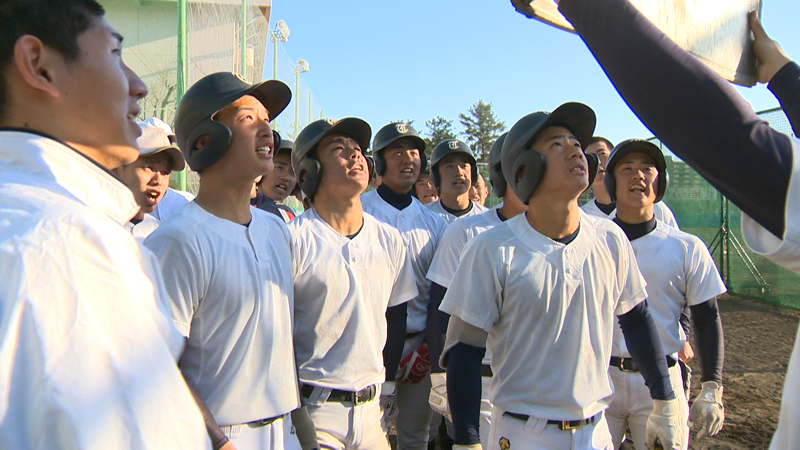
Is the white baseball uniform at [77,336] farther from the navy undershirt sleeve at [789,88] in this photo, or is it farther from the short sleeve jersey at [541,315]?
the short sleeve jersey at [541,315]

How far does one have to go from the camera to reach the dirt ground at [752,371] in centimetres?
538

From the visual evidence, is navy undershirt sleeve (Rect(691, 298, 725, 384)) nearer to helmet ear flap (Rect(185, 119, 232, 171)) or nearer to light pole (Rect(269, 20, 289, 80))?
helmet ear flap (Rect(185, 119, 232, 171))

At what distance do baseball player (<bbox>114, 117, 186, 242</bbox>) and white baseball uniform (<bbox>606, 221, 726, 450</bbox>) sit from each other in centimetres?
355

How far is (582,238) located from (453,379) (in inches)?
40.0

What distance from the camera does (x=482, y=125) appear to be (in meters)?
58.1

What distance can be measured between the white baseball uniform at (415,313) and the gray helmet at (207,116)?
2.15 metres

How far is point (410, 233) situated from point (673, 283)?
6.97ft

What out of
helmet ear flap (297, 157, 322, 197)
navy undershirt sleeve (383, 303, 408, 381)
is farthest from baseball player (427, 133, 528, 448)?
helmet ear flap (297, 157, 322, 197)

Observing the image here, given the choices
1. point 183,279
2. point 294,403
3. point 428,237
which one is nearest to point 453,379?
point 294,403

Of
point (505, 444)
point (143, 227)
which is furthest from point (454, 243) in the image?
point (143, 227)

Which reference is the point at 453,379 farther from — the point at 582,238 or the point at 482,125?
the point at 482,125

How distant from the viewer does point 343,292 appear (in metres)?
3.18

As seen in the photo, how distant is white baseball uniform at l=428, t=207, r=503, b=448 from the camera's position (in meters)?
3.92

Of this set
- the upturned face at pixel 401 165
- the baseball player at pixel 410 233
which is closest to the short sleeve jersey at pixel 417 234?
the baseball player at pixel 410 233
